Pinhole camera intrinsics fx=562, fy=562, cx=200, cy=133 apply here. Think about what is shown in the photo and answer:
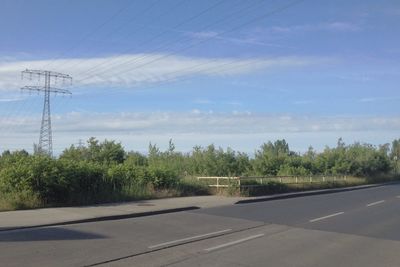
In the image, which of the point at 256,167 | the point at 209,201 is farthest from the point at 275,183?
the point at 256,167

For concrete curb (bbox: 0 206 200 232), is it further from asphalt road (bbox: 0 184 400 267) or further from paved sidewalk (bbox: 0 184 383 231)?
asphalt road (bbox: 0 184 400 267)

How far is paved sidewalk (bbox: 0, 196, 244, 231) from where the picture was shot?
51.2ft

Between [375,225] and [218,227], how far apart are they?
16.4ft

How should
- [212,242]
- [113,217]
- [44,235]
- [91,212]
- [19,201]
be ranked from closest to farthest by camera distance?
[212,242]
[44,235]
[113,217]
[91,212]
[19,201]

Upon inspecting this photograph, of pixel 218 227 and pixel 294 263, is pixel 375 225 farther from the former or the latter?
pixel 294 263

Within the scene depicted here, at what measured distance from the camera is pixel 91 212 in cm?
1825

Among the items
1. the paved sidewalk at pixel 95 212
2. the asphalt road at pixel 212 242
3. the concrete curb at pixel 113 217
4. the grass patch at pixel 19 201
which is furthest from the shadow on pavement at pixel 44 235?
the grass patch at pixel 19 201

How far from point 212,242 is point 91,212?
22.1 feet

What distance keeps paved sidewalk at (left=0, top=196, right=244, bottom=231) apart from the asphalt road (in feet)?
2.55

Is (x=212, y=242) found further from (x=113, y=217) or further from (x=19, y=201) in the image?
(x=19, y=201)

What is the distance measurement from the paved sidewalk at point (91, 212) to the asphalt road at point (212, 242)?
2.55ft

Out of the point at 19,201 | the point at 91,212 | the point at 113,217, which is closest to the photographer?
the point at 113,217

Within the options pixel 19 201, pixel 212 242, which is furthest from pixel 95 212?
pixel 212 242

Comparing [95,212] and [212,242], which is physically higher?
[95,212]
